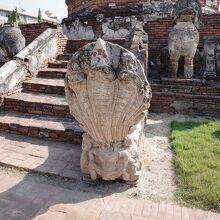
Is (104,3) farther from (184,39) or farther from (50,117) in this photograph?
(50,117)

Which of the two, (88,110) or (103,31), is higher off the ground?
Answer: (103,31)

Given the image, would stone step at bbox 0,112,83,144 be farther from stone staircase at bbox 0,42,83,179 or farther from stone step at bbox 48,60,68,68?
stone step at bbox 48,60,68,68

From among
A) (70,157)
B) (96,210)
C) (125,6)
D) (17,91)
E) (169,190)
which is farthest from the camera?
(125,6)

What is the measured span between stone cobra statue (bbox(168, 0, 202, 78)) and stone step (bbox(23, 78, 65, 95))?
8.44 ft

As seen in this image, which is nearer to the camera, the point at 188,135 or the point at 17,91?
the point at 188,135

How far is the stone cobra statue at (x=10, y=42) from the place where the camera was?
25.4 ft

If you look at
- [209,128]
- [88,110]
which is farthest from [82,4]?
[88,110]

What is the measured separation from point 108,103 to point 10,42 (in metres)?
5.30

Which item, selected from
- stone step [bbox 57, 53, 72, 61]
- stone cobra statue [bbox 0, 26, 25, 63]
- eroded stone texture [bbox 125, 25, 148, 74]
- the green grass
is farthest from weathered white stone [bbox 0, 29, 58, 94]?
the green grass

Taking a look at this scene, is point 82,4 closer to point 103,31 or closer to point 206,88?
point 103,31

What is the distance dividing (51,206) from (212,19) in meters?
6.84

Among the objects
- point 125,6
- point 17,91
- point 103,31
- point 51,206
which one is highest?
point 125,6

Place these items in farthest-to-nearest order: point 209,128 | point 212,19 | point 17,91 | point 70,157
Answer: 1. point 212,19
2. point 17,91
3. point 209,128
4. point 70,157

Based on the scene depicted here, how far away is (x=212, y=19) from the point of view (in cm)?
819
